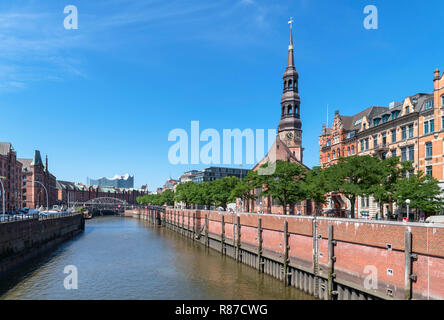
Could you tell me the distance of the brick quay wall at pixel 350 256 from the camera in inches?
780

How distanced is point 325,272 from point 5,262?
113ft

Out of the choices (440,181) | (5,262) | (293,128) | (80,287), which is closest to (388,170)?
(440,181)

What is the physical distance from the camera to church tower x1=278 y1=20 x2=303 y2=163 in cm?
10075

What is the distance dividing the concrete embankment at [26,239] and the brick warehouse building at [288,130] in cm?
4752

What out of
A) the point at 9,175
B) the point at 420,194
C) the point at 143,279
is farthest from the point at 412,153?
the point at 9,175

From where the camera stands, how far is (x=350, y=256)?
84.6 feet

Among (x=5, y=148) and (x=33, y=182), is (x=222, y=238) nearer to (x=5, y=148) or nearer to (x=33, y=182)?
(x=5, y=148)

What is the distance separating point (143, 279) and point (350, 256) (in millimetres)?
22533

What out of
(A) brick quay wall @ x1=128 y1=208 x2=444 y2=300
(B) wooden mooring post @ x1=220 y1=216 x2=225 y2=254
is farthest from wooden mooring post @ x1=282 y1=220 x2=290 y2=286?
(B) wooden mooring post @ x1=220 y1=216 x2=225 y2=254

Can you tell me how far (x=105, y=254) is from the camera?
56.4 metres

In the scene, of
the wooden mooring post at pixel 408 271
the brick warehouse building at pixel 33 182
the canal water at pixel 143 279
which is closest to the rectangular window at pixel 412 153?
the canal water at pixel 143 279

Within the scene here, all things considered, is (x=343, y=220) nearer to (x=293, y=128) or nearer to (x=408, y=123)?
(x=408, y=123)

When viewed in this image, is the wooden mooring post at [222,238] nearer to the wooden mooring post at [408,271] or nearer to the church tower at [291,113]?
the wooden mooring post at [408,271]

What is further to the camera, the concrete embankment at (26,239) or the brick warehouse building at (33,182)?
the brick warehouse building at (33,182)
